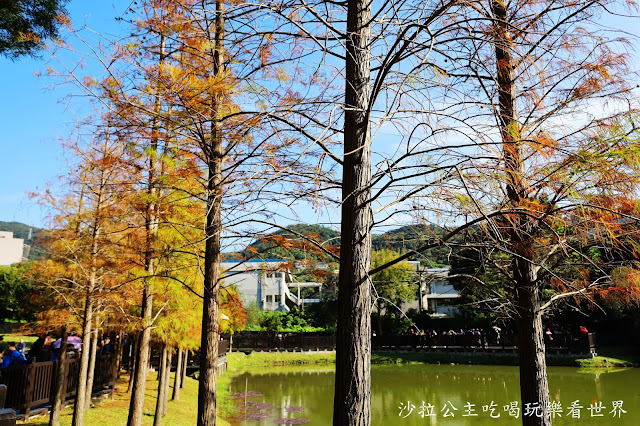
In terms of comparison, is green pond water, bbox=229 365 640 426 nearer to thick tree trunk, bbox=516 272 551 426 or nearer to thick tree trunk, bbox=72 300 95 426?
thick tree trunk, bbox=72 300 95 426

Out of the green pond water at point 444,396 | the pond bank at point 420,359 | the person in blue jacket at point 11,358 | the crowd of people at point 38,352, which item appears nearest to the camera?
the person in blue jacket at point 11,358

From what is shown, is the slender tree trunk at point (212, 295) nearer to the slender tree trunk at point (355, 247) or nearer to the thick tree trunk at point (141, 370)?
the slender tree trunk at point (355, 247)

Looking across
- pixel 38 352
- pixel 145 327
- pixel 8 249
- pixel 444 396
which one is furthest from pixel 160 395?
pixel 8 249

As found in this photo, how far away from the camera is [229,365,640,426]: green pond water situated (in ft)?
39.5

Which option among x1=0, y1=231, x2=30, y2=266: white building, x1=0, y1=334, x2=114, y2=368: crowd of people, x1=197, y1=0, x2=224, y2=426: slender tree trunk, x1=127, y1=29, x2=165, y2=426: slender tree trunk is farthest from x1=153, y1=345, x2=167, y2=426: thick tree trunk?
x1=0, y1=231, x2=30, y2=266: white building

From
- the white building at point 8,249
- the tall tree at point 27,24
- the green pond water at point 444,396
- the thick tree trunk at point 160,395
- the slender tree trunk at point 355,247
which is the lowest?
the green pond water at point 444,396

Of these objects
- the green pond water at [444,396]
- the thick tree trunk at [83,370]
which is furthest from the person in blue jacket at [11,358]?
the green pond water at [444,396]

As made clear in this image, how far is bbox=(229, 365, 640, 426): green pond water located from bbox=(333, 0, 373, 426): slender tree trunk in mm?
8746

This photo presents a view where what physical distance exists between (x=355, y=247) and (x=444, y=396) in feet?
48.0

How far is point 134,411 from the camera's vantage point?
Result: 7.26m

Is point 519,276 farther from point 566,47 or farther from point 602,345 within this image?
point 602,345

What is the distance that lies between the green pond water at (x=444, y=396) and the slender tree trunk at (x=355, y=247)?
344 inches

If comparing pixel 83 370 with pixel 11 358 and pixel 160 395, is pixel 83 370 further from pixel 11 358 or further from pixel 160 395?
pixel 160 395

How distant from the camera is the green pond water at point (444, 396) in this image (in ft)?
39.5
